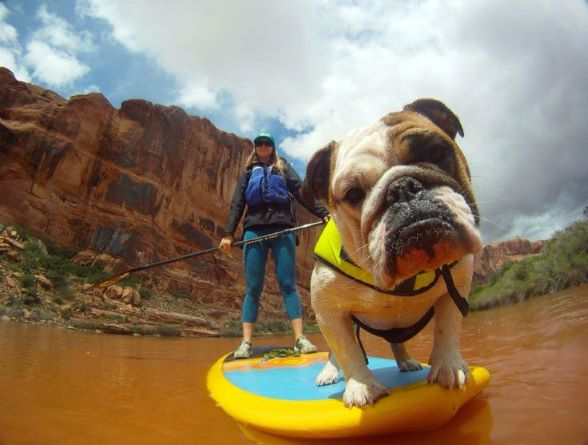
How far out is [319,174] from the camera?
222 cm

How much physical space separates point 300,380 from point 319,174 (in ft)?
4.43

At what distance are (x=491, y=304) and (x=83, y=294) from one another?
19.9 m

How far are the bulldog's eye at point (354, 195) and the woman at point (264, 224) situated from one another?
1.96 m

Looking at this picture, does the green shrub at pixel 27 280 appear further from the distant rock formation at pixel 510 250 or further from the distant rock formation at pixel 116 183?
the distant rock formation at pixel 510 250

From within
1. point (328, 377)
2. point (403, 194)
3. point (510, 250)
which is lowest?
point (328, 377)

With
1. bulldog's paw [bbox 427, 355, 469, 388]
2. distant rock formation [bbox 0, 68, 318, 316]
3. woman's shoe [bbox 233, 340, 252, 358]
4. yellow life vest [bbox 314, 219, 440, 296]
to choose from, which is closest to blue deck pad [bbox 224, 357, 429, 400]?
bulldog's paw [bbox 427, 355, 469, 388]

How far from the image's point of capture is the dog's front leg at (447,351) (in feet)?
5.41

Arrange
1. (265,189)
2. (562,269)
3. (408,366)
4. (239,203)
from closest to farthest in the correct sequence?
(408,366) < (265,189) < (239,203) < (562,269)

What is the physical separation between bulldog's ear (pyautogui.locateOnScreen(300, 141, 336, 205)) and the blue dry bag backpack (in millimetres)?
1823

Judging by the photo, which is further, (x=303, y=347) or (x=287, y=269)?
(x=287, y=269)

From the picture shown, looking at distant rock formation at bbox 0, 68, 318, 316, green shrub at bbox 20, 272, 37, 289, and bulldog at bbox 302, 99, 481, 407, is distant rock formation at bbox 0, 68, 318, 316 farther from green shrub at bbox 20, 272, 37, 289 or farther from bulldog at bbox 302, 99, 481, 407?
bulldog at bbox 302, 99, 481, 407

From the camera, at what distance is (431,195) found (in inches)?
55.3

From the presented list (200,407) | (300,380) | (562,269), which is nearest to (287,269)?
(300,380)

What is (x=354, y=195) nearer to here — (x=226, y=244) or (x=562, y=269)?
(x=226, y=244)
